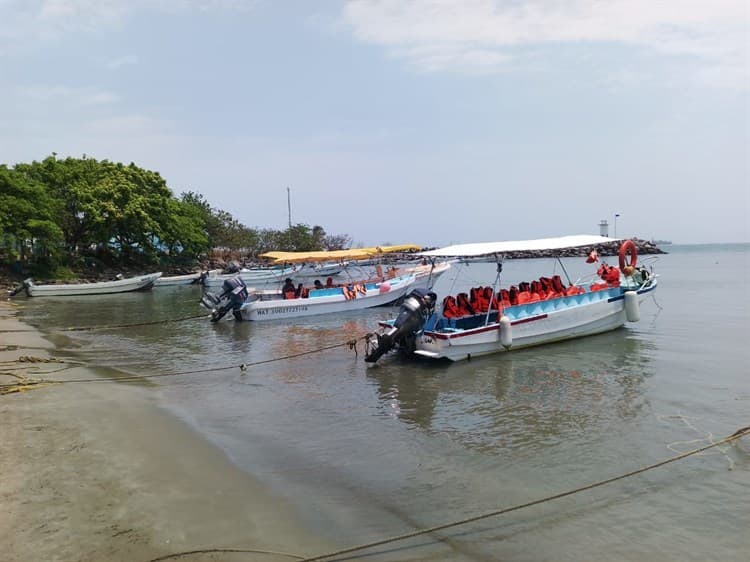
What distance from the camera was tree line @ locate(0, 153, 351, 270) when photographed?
33719mm

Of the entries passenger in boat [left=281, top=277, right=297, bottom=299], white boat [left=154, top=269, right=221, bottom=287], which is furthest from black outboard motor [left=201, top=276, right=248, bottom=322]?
white boat [left=154, top=269, right=221, bottom=287]

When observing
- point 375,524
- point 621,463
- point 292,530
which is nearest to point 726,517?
point 621,463

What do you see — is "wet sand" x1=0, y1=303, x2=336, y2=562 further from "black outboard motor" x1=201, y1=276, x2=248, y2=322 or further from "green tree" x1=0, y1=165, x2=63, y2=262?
"green tree" x1=0, y1=165, x2=63, y2=262

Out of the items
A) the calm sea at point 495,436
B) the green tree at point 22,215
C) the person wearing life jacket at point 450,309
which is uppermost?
the green tree at point 22,215

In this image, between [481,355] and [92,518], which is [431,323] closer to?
[481,355]

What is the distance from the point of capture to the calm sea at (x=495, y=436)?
5.70 meters

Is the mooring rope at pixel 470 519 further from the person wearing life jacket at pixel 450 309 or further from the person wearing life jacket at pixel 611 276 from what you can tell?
the person wearing life jacket at pixel 611 276

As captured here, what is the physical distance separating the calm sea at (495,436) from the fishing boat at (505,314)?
0.44 m

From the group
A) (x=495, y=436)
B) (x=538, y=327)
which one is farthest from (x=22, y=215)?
(x=495, y=436)

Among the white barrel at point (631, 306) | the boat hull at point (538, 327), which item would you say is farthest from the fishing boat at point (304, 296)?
the white barrel at point (631, 306)

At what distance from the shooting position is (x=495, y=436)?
8633mm

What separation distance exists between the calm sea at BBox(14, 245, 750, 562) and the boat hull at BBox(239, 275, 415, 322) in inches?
206

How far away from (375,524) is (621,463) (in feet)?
12.3

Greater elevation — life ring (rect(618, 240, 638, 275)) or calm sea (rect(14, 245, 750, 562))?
life ring (rect(618, 240, 638, 275))
